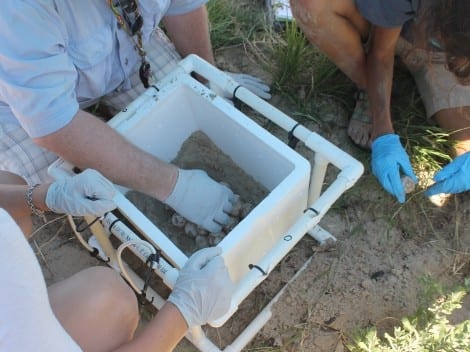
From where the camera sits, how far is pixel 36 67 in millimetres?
1107

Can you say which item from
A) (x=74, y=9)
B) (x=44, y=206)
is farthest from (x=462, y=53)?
(x=44, y=206)

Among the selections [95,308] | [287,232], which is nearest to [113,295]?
[95,308]

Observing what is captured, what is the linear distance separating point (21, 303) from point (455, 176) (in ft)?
4.19

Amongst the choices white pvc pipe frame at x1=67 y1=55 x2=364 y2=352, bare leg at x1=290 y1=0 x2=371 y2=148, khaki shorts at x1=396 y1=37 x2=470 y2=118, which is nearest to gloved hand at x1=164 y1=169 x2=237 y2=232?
white pvc pipe frame at x1=67 y1=55 x2=364 y2=352

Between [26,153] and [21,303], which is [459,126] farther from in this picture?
[21,303]

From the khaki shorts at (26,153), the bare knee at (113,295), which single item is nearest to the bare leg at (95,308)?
the bare knee at (113,295)

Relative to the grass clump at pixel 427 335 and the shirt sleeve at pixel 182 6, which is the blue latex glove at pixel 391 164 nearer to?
the grass clump at pixel 427 335

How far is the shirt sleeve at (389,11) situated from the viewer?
1.46 metres

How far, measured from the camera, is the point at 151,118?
1.31m

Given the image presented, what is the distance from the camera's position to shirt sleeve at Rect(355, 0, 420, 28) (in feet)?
4.77

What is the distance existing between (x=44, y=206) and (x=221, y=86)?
0.52 meters

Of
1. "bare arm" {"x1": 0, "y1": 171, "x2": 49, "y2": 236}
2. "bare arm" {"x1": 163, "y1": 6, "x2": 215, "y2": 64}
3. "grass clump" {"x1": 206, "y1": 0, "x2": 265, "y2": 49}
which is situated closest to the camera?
"bare arm" {"x1": 0, "y1": 171, "x2": 49, "y2": 236}

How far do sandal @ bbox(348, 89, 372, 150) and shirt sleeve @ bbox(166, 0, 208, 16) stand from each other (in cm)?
63

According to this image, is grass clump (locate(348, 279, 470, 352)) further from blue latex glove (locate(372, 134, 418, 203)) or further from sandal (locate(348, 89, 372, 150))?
sandal (locate(348, 89, 372, 150))
